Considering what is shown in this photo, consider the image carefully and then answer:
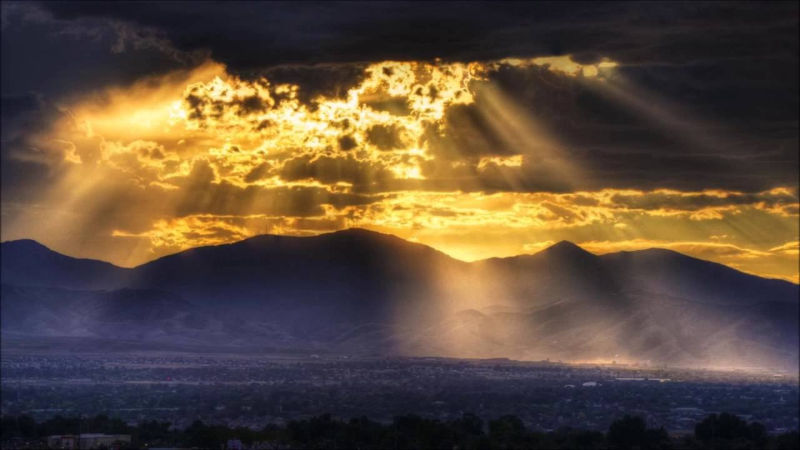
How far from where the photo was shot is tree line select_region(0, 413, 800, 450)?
9431 cm

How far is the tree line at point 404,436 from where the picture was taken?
94312mm

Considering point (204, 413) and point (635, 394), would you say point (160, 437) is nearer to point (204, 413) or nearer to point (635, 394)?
point (204, 413)

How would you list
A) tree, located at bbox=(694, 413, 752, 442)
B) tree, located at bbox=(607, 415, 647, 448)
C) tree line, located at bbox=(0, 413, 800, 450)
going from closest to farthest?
tree line, located at bbox=(0, 413, 800, 450), tree, located at bbox=(607, 415, 647, 448), tree, located at bbox=(694, 413, 752, 442)

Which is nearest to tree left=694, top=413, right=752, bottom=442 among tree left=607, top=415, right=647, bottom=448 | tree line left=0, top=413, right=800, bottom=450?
tree line left=0, top=413, right=800, bottom=450

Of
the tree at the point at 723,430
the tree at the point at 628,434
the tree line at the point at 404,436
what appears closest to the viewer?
the tree line at the point at 404,436

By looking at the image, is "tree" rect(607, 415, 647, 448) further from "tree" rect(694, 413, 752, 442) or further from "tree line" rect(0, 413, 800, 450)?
"tree" rect(694, 413, 752, 442)

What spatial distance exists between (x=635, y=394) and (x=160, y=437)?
9918 centimetres

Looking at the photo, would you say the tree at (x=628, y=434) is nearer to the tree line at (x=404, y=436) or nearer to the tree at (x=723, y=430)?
the tree line at (x=404, y=436)

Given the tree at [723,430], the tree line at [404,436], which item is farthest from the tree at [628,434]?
the tree at [723,430]

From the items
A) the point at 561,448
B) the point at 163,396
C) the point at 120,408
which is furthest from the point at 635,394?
the point at 561,448

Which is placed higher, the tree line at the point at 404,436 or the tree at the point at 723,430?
the tree at the point at 723,430

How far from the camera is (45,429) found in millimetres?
102750

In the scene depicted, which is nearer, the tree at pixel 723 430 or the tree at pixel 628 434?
the tree at pixel 628 434

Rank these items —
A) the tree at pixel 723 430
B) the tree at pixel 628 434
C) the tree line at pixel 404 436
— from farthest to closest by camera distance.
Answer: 1. the tree at pixel 723 430
2. the tree at pixel 628 434
3. the tree line at pixel 404 436
